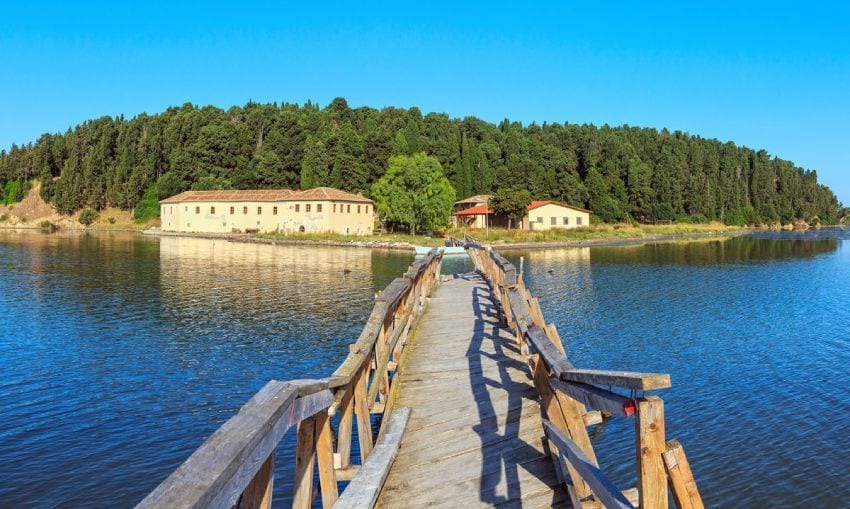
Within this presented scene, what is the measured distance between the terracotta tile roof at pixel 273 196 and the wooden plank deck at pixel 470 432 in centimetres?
7340

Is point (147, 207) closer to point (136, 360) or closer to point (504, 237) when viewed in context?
point (504, 237)

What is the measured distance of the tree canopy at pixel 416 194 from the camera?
263 feet

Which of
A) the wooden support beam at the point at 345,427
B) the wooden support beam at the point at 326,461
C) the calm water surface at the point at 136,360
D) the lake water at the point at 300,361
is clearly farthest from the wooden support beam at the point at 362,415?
the lake water at the point at 300,361

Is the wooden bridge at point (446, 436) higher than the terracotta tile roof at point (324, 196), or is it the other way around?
the terracotta tile roof at point (324, 196)

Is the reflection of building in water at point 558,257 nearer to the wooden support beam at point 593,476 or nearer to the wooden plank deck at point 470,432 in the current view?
the wooden plank deck at point 470,432

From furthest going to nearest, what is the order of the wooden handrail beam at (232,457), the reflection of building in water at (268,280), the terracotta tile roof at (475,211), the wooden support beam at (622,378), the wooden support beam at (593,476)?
the terracotta tile roof at (475,211) < the reflection of building in water at (268,280) < the wooden support beam at (593,476) < the wooden support beam at (622,378) < the wooden handrail beam at (232,457)

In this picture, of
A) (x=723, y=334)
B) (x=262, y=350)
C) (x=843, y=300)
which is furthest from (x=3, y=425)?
(x=843, y=300)

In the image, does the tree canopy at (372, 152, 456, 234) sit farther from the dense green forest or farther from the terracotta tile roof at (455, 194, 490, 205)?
the dense green forest

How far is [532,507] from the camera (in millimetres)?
5387

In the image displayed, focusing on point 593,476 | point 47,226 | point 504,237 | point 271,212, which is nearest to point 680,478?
point 593,476

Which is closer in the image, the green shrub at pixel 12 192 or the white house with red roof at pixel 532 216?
the white house with red roof at pixel 532 216

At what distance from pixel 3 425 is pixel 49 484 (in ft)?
11.8

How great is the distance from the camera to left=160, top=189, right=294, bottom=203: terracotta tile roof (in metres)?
90.7

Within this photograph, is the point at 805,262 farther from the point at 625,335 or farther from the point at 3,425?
the point at 3,425
